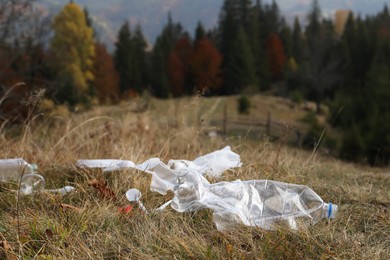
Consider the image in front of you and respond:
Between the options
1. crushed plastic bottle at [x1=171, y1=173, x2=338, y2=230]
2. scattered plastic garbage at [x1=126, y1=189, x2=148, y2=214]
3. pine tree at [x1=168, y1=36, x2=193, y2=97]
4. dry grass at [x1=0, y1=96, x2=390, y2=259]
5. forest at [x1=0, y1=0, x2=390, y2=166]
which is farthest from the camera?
pine tree at [x1=168, y1=36, x2=193, y2=97]

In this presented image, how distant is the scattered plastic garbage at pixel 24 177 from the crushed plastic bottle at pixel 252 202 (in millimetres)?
695

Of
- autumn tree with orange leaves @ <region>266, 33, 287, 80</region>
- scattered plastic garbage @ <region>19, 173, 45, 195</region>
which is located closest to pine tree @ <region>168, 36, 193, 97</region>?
autumn tree with orange leaves @ <region>266, 33, 287, 80</region>

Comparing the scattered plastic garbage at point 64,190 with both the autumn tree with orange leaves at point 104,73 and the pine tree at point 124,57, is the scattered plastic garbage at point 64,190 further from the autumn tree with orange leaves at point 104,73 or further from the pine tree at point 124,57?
the pine tree at point 124,57

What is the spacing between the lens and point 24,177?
250cm

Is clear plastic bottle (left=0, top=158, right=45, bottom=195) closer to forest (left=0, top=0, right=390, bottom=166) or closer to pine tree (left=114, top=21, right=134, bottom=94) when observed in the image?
forest (left=0, top=0, right=390, bottom=166)

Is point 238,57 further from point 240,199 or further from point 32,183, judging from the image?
point 240,199

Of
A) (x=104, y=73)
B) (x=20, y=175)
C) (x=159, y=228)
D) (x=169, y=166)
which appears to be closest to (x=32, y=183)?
(x=20, y=175)

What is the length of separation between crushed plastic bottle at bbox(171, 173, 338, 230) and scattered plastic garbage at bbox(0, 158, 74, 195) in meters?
0.69

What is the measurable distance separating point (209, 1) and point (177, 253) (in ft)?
584

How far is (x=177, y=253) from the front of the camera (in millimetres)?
1673

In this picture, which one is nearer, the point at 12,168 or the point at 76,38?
the point at 12,168

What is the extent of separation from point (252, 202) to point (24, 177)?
4.43ft

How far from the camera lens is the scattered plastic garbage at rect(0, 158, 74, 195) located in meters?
2.37

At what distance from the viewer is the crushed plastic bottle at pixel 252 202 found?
1972 millimetres
